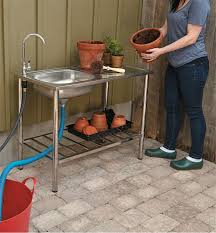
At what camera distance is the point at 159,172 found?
3.11 metres

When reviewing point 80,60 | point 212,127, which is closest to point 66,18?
point 80,60

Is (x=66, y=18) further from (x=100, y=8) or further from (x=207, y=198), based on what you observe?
(x=207, y=198)

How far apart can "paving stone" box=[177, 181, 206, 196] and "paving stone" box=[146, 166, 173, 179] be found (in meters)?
0.19

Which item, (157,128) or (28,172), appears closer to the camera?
(28,172)

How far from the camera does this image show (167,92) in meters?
3.25

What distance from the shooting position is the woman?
2.81 meters

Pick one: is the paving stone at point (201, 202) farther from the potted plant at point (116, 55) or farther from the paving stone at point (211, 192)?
the potted plant at point (116, 55)

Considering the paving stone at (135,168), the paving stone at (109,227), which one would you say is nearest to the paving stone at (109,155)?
the paving stone at (135,168)

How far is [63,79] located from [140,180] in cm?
92

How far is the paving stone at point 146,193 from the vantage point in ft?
8.96

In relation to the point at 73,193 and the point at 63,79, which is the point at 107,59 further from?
the point at 73,193

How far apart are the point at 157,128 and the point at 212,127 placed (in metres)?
0.57

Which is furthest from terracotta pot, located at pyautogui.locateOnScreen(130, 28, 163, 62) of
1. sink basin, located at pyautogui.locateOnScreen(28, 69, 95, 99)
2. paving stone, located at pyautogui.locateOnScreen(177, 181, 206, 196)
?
paving stone, located at pyautogui.locateOnScreen(177, 181, 206, 196)

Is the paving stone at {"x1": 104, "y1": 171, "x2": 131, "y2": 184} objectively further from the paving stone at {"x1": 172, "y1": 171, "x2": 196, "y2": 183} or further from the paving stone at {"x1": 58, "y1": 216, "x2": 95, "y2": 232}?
the paving stone at {"x1": 58, "y1": 216, "x2": 95, "y2": 232}
